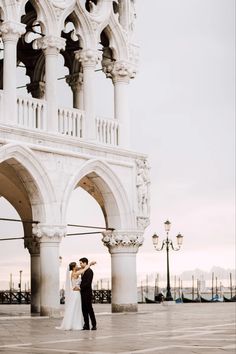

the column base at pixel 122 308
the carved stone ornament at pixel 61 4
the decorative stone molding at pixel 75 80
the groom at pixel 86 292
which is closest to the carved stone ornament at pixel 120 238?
the column base at pixel 122 308

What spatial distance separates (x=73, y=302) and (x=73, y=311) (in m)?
0.31

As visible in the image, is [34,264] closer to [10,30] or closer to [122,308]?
[122,308]

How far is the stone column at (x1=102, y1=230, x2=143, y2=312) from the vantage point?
24.0 metres

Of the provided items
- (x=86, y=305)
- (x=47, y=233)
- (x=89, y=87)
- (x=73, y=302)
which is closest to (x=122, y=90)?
(x=89, y=87)

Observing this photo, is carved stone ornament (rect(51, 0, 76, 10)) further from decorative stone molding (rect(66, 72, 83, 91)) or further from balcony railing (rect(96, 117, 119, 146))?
decorative stone molding (rect(66, 72, 83, 91))

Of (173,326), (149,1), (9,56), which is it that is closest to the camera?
(173,326)

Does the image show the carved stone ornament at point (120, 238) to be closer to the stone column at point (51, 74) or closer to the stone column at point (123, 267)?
the stone column at point (123, 267)

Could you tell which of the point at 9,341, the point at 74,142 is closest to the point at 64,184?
the point at 74,142

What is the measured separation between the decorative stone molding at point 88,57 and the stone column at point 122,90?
1.26 m

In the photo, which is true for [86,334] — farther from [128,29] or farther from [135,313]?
[128,29]

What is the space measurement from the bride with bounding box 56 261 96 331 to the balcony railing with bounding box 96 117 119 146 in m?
7.89

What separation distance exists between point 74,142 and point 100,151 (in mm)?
1211

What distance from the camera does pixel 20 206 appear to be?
2664cm

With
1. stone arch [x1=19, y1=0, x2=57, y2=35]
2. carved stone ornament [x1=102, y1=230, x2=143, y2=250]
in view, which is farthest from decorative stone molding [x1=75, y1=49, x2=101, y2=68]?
carved stone ornament [x1=102, y1=230, x2=143, y2=250]
